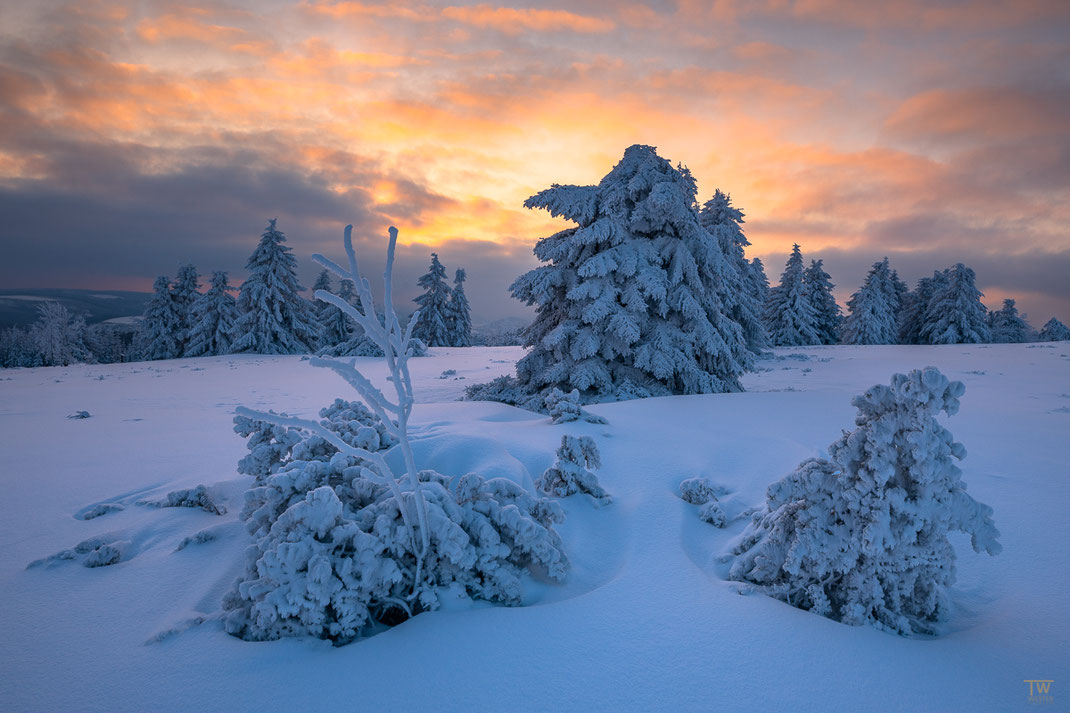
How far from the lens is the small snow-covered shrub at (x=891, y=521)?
6.68 ft

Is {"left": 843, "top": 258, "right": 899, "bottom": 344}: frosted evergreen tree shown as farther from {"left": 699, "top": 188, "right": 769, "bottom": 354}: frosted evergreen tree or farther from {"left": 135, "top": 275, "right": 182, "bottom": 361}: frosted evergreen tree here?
{"left": 135, "top": 275, "right": 182, "bottom": 361}: frosted evergreen tree

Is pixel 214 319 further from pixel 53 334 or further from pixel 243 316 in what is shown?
pixel 53 334

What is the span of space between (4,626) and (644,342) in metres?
8.15

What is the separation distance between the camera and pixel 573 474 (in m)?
3.34

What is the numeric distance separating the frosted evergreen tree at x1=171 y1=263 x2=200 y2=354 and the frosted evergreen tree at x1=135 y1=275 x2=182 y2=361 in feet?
0.62

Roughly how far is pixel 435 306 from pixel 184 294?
14.9m

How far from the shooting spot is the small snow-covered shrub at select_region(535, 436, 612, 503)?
331 cm

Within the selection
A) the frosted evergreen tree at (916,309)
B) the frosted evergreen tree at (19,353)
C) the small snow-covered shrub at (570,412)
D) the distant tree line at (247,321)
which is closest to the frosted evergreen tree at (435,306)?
the distant tree line at (247,321)

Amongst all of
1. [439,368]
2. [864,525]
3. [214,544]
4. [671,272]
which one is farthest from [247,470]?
[439,368]

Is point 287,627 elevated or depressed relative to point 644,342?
depressed

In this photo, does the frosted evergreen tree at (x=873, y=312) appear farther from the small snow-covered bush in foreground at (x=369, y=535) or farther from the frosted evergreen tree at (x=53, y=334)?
the frosted evergreen tree at (x=53, y=334)

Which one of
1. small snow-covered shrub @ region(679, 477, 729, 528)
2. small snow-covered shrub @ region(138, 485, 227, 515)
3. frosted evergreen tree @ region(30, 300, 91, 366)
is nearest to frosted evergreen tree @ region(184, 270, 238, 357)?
frosted evergreen tree @ region(30, 300, 91, 366)

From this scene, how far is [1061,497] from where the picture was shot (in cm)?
A: 319

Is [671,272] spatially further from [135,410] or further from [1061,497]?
[135,410]
